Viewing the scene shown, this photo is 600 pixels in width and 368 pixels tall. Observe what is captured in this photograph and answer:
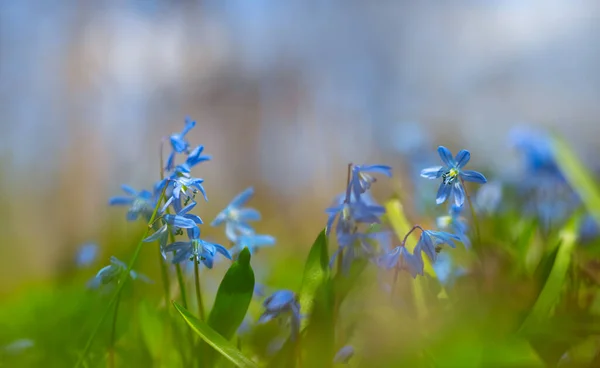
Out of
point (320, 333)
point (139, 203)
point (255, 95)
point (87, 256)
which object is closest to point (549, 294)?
point (320, 333)

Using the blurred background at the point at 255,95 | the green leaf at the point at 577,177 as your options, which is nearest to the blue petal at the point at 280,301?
the green leaf at the point at 577,177

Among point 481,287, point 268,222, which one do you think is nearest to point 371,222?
point 481,287

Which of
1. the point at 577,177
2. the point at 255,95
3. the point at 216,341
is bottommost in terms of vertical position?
the point at 216,341

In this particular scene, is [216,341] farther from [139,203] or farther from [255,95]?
[255,95]

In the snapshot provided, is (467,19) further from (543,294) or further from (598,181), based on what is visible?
(543,294)

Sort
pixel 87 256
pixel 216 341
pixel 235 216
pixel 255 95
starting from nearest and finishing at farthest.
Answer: pixel 216 341, pixel 235 216, pixel 87 256, pixel 255 95

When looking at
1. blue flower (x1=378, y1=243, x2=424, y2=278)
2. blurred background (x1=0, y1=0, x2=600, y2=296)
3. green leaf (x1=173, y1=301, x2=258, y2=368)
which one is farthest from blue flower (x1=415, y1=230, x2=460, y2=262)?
blurred background (x1=0, y1=0, x2=600, y2=296)

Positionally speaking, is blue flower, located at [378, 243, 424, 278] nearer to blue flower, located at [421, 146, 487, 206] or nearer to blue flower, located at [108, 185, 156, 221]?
blue flower, located at [421, 146, 487, 206]
